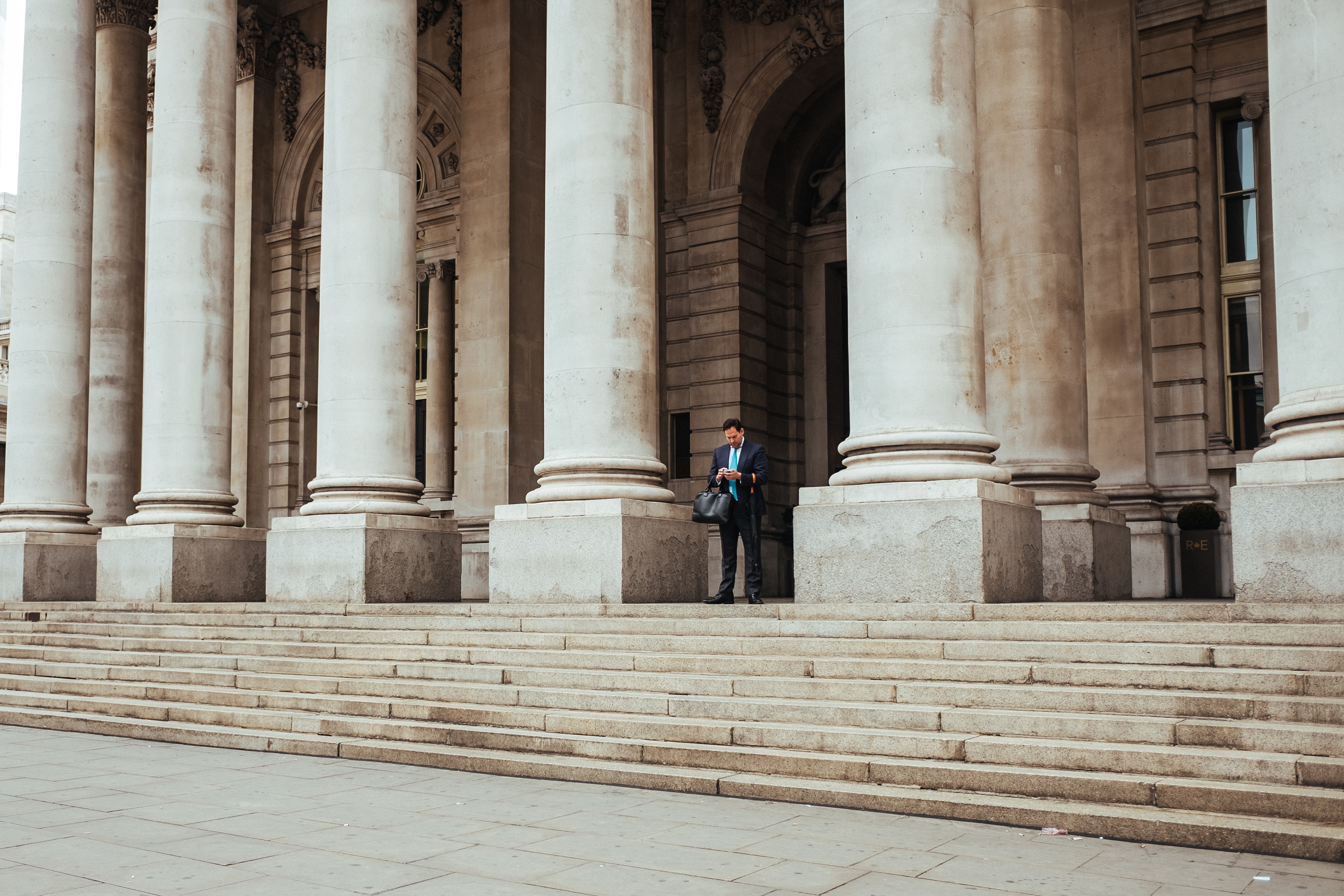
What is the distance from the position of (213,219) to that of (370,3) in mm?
5137

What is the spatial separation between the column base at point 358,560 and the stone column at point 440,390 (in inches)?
385

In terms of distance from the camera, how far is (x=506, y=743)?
446 inches

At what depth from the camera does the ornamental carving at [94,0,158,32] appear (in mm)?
28062

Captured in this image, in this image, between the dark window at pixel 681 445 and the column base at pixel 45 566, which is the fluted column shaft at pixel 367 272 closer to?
the column base at pixel 45 566

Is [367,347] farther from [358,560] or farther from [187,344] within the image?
[187,344]

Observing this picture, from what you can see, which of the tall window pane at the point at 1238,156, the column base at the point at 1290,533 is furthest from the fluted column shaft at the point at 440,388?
the column base at the point at 1290,533

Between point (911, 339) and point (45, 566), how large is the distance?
18219mm

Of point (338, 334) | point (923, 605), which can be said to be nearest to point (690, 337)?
point (338, 334)

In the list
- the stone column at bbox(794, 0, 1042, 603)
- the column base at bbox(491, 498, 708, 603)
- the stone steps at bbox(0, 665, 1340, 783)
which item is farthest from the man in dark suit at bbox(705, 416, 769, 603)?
the stone steps at bbox(0, 665, 1340, 783)

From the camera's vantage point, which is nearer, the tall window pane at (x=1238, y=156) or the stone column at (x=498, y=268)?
the tall window pane at (x=1238, y=156)

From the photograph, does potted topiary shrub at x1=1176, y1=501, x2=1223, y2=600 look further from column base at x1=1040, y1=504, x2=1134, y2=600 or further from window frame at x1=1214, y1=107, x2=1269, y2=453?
column base at x1=1040, y1=504, x2=1134, y2=600

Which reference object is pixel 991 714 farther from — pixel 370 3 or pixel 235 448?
pixel 235 448

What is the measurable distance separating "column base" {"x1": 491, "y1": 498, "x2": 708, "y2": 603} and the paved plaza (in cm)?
473

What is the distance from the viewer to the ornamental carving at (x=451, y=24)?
29.5 meters
